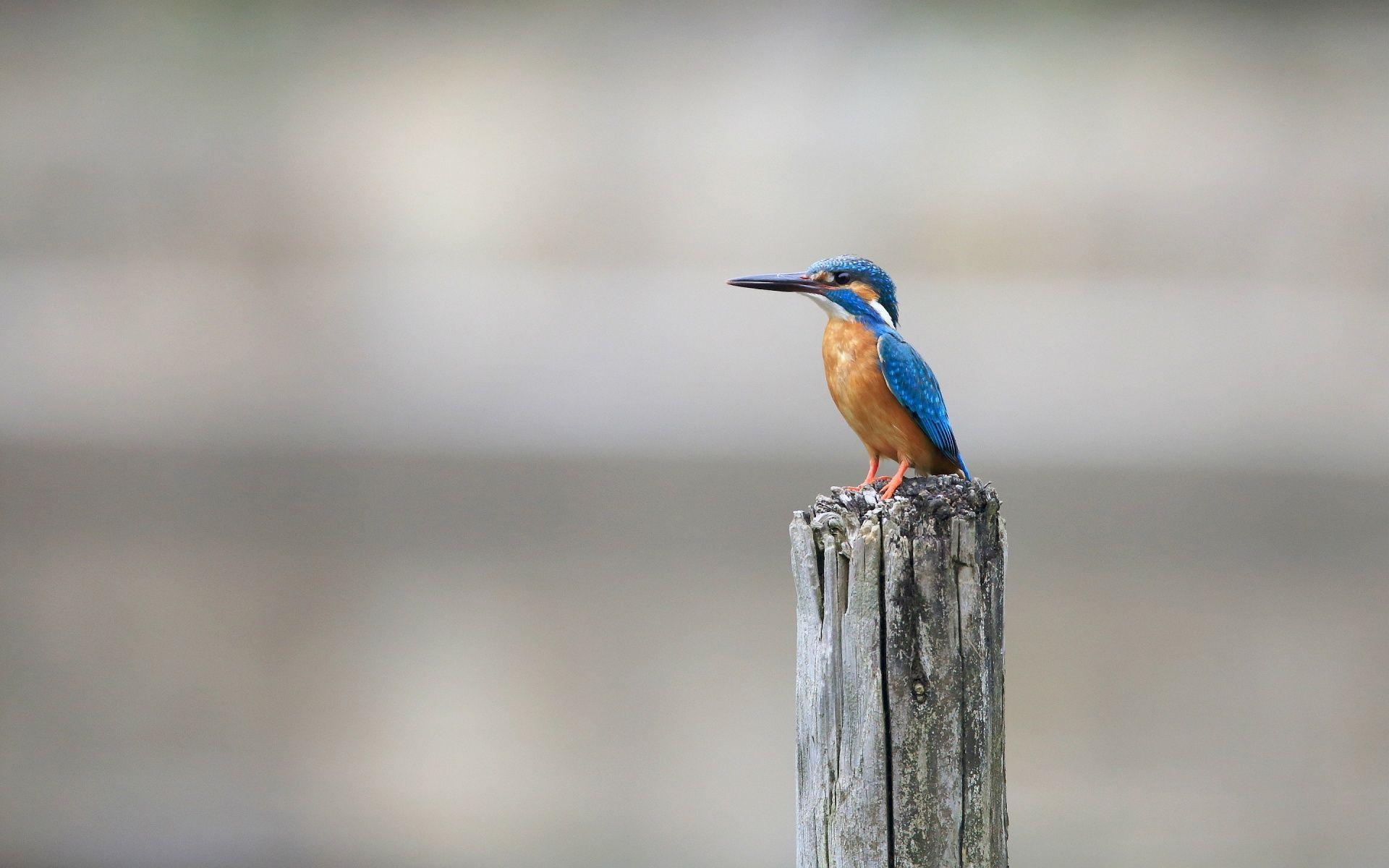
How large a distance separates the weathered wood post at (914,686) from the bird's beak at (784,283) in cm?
68

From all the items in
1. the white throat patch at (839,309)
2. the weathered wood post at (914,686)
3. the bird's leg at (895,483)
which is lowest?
the weathered wood post at (914,686)

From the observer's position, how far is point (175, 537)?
18.9 feet

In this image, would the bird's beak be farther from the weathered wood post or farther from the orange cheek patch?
the weathered wood post

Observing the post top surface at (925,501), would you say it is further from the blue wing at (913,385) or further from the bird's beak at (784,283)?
the bird's beak at (784,283)

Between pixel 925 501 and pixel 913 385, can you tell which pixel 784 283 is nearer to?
pixel 913 385

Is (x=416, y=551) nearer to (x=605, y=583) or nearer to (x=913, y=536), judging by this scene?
(x=605, y=583)

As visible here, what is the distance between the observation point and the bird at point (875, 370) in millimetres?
2176

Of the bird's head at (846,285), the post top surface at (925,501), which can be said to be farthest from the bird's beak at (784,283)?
the post top surface at (925,501)

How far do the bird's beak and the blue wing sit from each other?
193 millimetres

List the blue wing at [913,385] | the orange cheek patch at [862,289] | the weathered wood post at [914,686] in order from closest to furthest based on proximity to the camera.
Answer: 1. the weathered wood post at [914,686]
2. the blue wing at [913,385]
3. the orange cheek patch at [862,289]

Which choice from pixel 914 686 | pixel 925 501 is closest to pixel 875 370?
pixel 925 501

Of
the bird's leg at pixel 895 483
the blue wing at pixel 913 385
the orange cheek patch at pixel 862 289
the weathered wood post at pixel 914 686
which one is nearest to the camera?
the weathered wood post at pixel 914 686

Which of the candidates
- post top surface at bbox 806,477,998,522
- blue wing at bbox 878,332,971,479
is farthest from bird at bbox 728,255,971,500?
post top surface at bbox 806,477,998,522

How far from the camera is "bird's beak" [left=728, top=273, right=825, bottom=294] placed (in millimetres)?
2184
